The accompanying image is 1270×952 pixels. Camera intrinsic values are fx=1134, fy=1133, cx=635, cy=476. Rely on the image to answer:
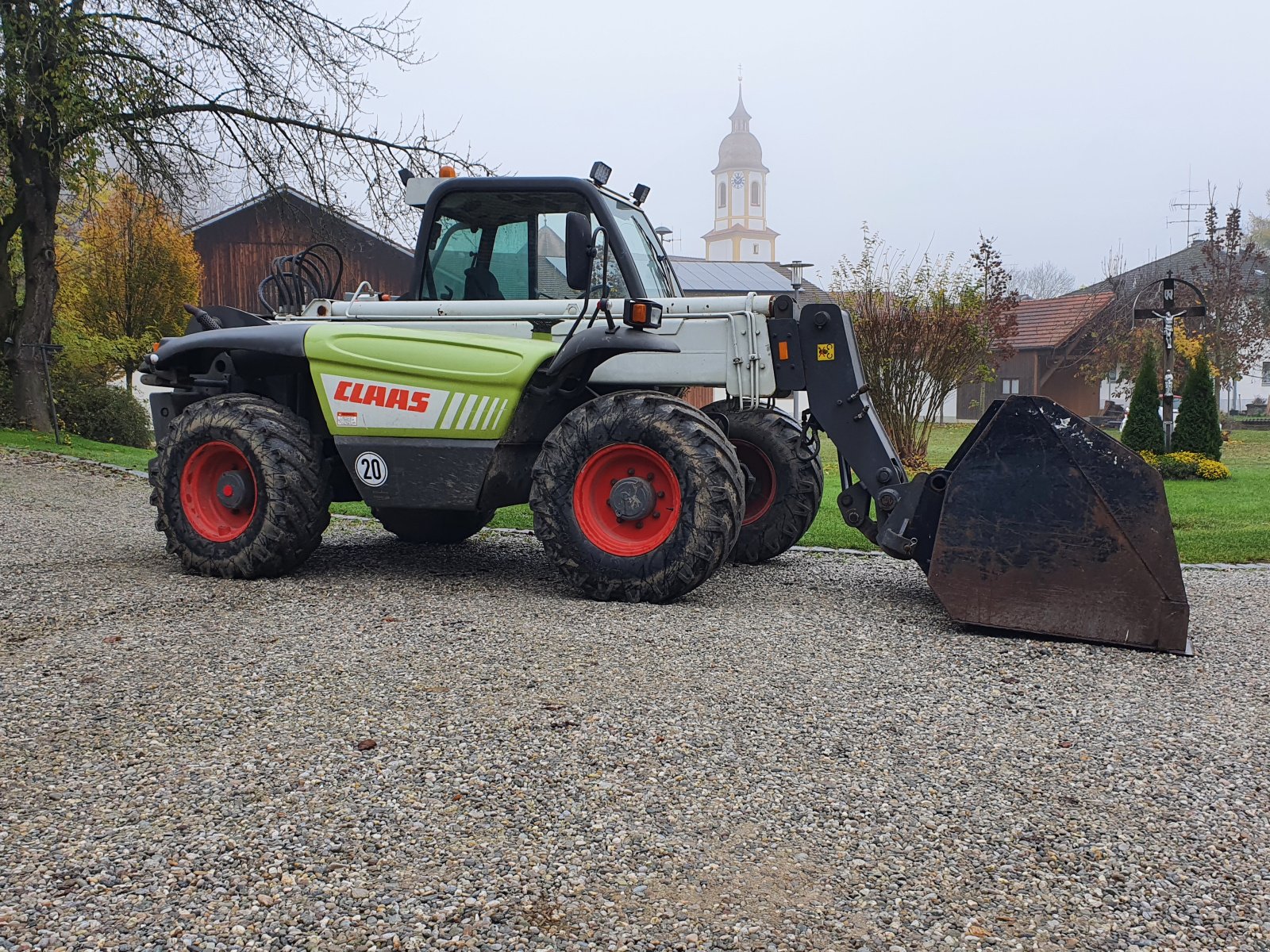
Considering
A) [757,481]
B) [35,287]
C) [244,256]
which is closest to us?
[757,481]

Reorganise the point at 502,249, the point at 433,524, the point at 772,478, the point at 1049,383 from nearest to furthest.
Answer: the point at 502,249
the point at 772,478
the point at 433,524
the point at 1049,383

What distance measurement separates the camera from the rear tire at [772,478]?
715 cm

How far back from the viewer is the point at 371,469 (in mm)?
6273

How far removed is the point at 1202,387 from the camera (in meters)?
17.5

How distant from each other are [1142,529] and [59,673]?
178 inches

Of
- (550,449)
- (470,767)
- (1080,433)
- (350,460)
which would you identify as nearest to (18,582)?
(350,460)

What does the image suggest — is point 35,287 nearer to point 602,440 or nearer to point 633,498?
point 602,440

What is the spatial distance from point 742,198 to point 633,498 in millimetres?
128038

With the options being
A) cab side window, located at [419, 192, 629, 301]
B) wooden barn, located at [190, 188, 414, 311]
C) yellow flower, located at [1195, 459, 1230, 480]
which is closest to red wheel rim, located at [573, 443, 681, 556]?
cab side window, located at [419, 192, 629, 301]

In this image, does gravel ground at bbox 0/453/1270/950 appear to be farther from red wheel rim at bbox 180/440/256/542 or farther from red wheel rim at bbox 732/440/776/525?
red wheel rim at bbox 732/440/776/525

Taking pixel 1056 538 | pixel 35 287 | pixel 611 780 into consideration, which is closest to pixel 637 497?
pixel 1056 538

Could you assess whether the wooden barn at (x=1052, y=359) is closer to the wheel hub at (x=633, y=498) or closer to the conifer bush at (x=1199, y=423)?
the conifer bush at (x=1199, y=423)

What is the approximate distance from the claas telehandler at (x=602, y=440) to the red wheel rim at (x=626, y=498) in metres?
0.01

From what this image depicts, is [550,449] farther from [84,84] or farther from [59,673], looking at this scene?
[84,84]
